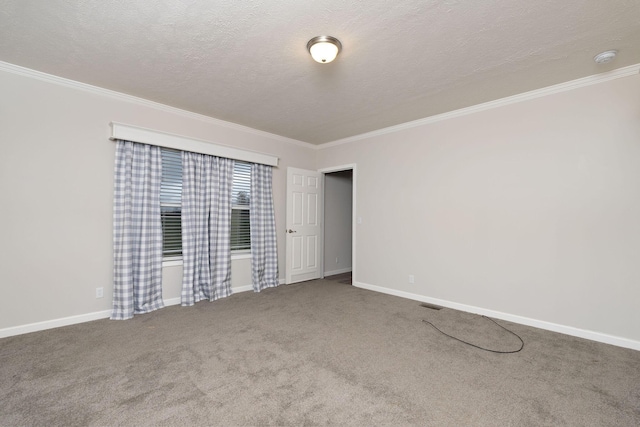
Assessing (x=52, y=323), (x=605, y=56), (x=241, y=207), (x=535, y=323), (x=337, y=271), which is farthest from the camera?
(x=337, y=271)

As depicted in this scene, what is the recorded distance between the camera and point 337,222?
618 centimetres

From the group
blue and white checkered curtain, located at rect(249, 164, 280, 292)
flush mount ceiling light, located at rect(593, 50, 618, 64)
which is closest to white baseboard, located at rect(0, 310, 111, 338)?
blue and white checkered curtain, located at rect(249, 164, 280, 292)

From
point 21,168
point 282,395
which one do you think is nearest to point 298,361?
point 282,395

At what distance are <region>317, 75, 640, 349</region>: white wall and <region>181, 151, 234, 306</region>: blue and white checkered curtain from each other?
8.11 ft

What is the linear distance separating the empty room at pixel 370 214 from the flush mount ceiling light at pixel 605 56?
17 millimetres

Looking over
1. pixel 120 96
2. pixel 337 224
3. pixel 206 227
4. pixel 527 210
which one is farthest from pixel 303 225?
Answer: pixel 527 210

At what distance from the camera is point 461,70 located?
9.23 feet

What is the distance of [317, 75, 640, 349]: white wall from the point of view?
9.20ft

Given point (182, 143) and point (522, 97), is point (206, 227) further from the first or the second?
point (522, 97)

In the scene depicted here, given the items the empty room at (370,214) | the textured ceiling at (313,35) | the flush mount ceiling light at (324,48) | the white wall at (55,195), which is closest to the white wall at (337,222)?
the empty room at (370,214)

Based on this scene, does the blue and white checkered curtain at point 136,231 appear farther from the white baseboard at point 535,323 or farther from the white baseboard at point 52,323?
the white baseboard at point 535,323

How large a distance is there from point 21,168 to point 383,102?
3989 millimetres

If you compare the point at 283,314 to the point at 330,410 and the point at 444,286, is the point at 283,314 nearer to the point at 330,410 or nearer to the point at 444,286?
the point at 330,410

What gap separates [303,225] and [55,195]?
135 inches
